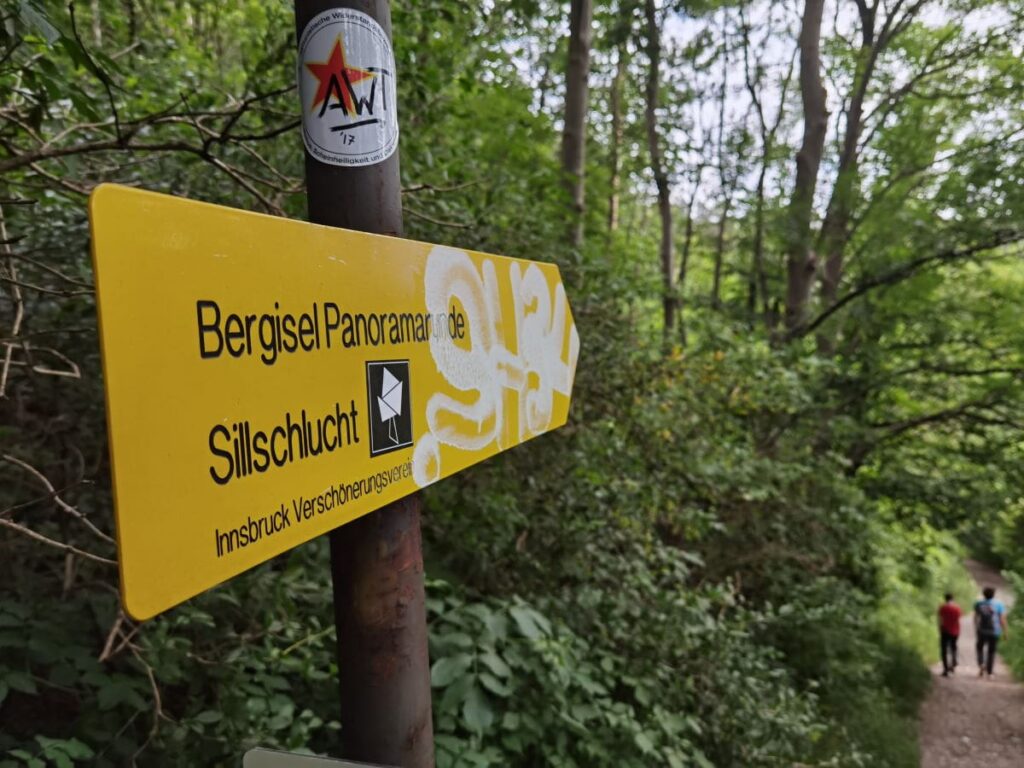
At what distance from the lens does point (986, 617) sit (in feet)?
34.7

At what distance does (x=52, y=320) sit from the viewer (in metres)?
2.52

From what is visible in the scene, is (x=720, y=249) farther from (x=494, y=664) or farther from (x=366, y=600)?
(x=366, y=600)

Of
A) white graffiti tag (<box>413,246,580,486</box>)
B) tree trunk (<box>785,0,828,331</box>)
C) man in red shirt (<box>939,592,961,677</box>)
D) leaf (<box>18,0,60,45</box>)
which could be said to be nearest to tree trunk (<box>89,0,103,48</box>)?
leaf (<box>18,0,60,45</box>)

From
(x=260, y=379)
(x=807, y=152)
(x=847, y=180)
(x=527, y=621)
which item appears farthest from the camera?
(x=807, y=152)

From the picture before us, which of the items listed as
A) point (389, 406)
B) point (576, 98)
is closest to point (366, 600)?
point (389, 406)

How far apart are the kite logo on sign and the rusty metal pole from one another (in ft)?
0.47

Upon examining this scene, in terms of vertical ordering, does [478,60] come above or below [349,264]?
above

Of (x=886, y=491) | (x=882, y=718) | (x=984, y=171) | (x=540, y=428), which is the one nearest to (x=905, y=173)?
(x=984, y=171)

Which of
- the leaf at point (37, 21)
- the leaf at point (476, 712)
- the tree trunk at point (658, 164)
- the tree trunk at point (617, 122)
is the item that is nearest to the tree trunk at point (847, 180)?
the tree trunk at point (658, 164)

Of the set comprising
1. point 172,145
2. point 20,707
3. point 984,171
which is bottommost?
point 20,707

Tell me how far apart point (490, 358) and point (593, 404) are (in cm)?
282

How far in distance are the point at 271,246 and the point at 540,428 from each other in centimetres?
83

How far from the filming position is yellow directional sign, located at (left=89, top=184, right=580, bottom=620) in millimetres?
622

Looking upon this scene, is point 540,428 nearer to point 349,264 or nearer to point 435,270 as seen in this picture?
point 435,270
